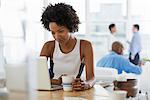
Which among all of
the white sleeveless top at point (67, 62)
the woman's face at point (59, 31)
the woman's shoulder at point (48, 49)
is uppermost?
the woman's face at point (59, 31)

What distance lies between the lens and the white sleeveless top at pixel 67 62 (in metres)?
1.94

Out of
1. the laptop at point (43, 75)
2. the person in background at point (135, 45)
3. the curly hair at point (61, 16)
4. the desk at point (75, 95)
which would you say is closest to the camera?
the desk at point (75, 95)

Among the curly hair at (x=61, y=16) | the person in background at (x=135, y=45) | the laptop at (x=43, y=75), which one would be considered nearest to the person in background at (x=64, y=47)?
the curly hair at (x=61, y=16)

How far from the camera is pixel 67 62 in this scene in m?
1.95

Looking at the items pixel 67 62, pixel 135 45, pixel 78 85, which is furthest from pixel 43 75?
pixel 135 45

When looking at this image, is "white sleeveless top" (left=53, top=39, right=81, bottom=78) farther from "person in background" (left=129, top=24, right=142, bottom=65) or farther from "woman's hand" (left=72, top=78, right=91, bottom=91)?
"person in background" (left=129, top=24, right=142, bottom=65)

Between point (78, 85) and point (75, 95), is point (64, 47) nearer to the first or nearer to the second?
point (78, 85)

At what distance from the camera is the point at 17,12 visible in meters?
0.58

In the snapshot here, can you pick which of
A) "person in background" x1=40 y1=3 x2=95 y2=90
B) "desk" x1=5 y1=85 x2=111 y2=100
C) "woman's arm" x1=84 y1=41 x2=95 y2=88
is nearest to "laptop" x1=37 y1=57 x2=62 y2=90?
"desk" x1=5 y1=85 x2=111 y2=100

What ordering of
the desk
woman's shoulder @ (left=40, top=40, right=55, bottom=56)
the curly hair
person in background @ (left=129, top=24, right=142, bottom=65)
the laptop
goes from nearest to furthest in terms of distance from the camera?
the desk
the laptop
the curly hair
woman's shoulder @ (left=40, top=40, right=55, bottom=56)
person in background @ (left=129, top=24, right=142, bottom=65)

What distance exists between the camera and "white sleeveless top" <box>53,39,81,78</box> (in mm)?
1939

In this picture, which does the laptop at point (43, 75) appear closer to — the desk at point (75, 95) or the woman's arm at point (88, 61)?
the desk at point (75, 95)

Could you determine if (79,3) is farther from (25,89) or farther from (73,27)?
(25,89)

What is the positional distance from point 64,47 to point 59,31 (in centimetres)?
14
